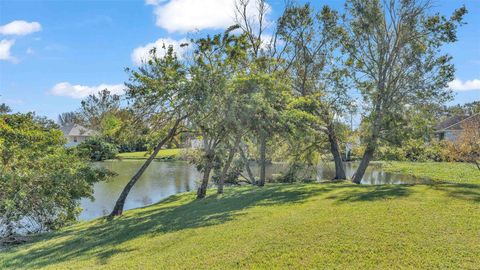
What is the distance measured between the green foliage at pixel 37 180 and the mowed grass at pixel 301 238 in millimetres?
2043

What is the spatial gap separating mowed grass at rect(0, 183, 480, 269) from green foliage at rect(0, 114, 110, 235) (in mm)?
2043

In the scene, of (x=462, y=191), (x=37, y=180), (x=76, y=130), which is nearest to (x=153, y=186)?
(x=37, y=180)

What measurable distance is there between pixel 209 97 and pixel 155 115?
126 inches

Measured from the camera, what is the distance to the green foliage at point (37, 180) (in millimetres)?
12522

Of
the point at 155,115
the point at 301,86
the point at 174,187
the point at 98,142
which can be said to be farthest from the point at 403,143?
the point at 98,142

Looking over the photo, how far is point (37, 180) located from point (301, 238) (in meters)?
10.1

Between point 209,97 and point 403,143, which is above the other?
point 209,97

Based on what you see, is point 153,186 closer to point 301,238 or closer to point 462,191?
point 462,191

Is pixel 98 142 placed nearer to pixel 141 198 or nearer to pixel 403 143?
pixel 141 198

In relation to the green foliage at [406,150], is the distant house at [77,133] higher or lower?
higher

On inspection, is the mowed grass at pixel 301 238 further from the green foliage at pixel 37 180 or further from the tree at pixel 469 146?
the tree at pixel 469 146

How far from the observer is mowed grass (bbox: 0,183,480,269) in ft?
20.0

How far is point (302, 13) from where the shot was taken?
62.8 feet

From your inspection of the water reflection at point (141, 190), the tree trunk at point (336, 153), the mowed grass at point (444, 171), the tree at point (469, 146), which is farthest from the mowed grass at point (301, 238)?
the mowed grass at point (444, 171)
